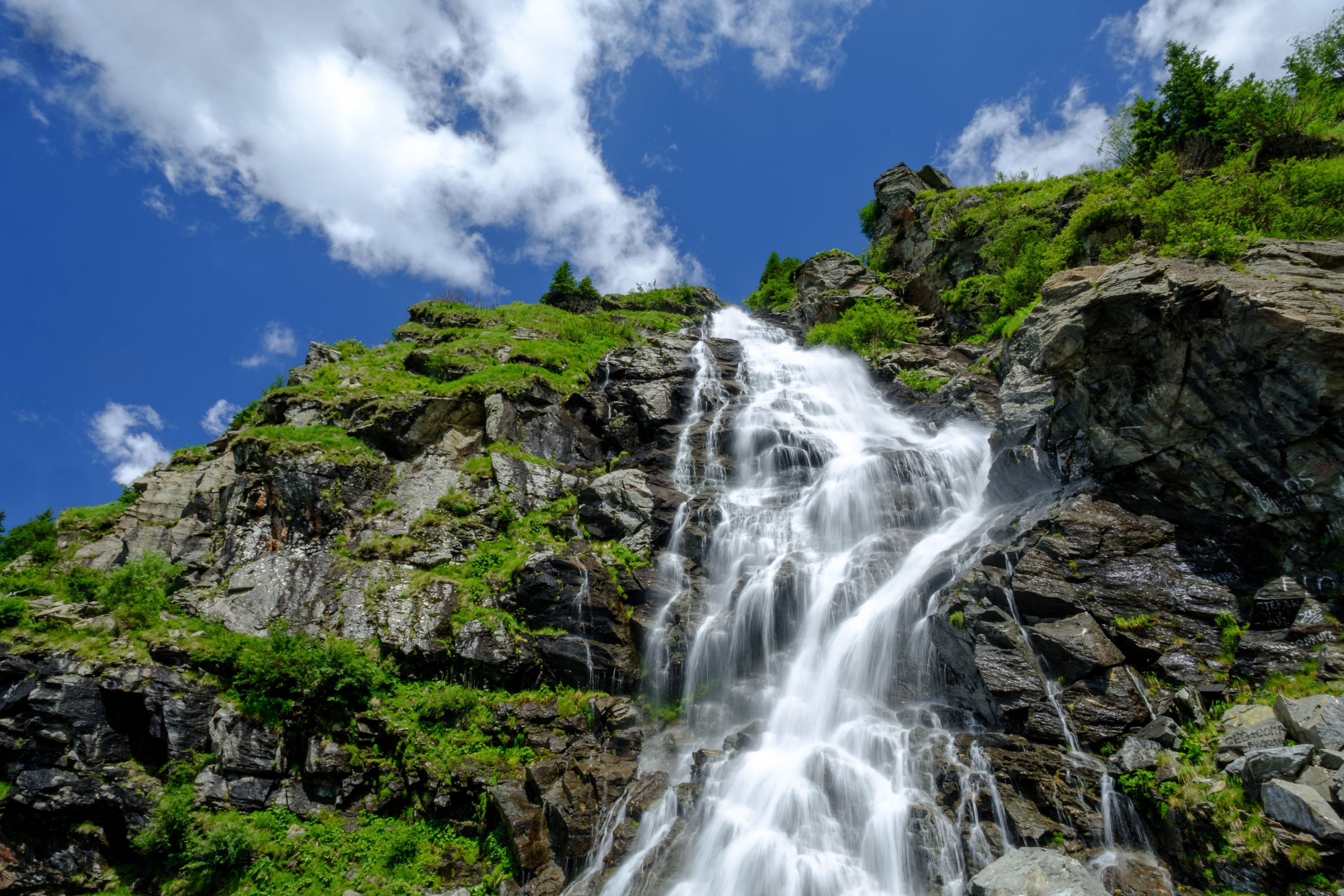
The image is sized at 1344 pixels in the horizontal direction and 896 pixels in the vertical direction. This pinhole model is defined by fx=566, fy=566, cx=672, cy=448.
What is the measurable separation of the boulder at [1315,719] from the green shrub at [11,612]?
2219cm

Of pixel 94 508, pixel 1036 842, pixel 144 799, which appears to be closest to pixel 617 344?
pixel 94 508

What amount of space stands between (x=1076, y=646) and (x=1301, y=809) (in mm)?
3452

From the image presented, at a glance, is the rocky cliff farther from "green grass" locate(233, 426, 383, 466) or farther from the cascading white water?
the cascading white water

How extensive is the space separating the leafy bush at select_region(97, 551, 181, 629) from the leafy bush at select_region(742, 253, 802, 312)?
39.1 metres

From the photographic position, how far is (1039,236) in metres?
25.0

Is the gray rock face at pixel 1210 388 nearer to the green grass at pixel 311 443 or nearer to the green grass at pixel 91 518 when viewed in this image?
the green grass at pixel 311 443

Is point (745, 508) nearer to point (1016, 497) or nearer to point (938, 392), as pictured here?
point (1016, 497)

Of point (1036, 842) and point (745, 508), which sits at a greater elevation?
point (745, 508)

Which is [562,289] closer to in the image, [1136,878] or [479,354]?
[479,354]

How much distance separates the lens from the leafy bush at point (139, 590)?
12961 mm

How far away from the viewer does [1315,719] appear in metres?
6.84

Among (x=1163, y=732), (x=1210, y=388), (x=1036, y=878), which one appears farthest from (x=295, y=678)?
(x=1210, y=388)

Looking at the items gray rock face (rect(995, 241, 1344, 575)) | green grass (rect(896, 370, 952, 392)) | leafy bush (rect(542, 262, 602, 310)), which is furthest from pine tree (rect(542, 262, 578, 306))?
gray rock face (rect(995, 241, 1344, 575))

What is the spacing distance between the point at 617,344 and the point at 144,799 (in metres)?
25.2
